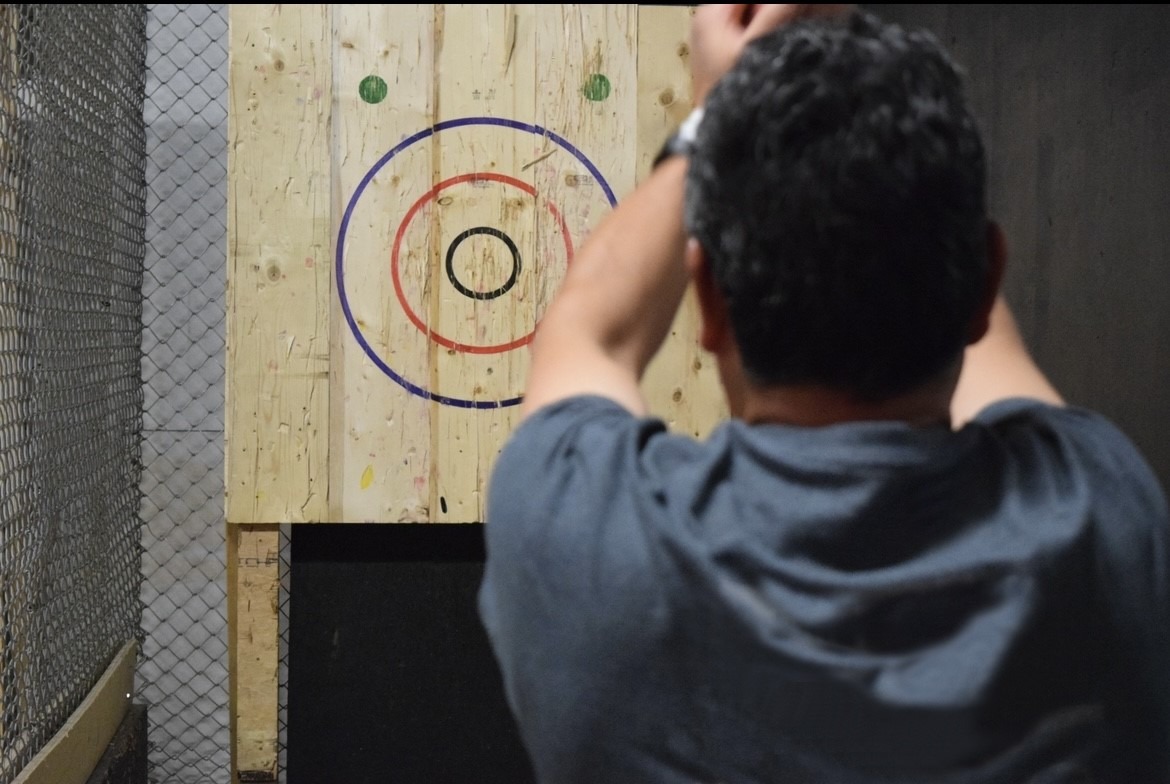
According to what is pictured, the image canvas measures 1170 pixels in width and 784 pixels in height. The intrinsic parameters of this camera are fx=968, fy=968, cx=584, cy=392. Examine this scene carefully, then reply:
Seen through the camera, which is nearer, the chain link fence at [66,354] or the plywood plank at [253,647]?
the chain link fence at [66,354]

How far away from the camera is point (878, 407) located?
19.3 inches

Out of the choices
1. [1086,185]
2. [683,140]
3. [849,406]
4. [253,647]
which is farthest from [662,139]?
[849,406]

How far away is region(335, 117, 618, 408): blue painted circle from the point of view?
1868 millimetres

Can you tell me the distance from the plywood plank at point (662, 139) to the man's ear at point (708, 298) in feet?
4.54

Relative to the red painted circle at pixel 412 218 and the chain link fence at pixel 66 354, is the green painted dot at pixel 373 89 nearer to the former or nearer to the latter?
the red painted circle at pixel 412 218

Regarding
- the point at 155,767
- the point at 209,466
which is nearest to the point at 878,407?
the point at 209,466

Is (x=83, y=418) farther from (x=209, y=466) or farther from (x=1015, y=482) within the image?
(x=1015, y=482)

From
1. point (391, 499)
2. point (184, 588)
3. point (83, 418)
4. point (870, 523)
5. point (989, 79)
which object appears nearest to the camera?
point (870, 523)

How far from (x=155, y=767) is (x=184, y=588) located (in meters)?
0.52

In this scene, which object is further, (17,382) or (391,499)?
(391,499)

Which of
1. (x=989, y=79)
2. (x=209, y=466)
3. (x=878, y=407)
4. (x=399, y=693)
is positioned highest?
(x=989, y=79)

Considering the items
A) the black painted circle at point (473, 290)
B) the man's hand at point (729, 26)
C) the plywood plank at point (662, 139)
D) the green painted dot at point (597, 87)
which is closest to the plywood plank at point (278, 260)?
the black painted circle at point (473, 290)

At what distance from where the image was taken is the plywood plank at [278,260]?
1.84m

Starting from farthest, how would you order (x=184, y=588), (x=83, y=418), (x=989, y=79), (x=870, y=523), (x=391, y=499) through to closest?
(x=184, y=588) < (x=83, y=418) < (x=391, y=499) < (x=989, y=79) < (x=870, y=523)
